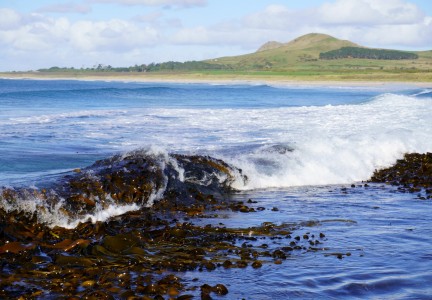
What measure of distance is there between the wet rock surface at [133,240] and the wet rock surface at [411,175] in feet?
15.1

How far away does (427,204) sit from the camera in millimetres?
14867

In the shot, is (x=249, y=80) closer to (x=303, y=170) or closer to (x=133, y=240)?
(x=303, y=170)

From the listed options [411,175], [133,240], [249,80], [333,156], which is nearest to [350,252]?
[133,240]

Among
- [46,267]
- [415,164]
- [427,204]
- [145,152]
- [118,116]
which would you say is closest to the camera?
[46,267]

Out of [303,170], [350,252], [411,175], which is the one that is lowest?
[411,175]

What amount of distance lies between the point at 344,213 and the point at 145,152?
5.72 meters

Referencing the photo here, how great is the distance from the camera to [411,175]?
19.2 metres

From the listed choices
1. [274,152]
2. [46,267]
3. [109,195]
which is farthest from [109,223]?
[274,152]

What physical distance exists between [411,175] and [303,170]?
3.08 m

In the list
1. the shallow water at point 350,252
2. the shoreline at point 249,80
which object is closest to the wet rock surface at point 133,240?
the shallow water at point 350,252

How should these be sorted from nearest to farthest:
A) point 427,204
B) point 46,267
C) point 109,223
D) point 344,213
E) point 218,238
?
point 46,267
point 218,238
point 109,223
point 344,213
point 427,204

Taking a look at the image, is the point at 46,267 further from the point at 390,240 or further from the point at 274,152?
the point at 274,152

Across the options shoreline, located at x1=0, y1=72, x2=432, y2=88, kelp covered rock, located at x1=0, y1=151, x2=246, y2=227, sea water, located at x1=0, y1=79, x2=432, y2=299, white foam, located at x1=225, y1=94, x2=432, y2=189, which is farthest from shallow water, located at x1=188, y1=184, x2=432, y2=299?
shoreline, located at x1=0, y1=72, x2=432, y2=88

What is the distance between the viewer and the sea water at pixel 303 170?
8.99 meters
